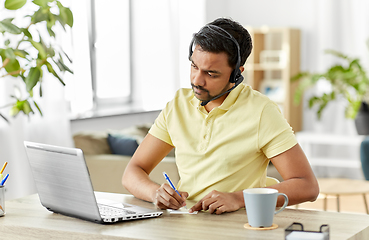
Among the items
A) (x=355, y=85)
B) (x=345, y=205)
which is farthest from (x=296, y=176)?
(x=355, y=85)

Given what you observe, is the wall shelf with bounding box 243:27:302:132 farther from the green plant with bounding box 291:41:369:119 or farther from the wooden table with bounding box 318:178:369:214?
the wooden table with bounding box 318:178:369:214

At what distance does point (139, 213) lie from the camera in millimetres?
1400

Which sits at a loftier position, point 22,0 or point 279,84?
point 22,0

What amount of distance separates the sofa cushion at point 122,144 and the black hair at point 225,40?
201 cm

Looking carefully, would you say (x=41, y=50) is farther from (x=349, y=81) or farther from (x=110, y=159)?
(x=349, y=81)

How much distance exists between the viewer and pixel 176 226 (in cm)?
130

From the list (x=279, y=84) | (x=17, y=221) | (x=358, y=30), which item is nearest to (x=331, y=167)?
(x=279, y=84)

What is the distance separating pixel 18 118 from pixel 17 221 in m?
2.13

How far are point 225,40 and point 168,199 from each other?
1.61 ft

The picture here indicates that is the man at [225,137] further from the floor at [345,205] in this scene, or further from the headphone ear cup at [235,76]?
the floor at [345,205]

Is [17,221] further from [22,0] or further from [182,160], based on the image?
[22,0]

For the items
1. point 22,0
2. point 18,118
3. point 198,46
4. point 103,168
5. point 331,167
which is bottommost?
point 331,167

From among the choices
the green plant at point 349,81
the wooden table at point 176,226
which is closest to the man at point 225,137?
the wooden table at point 176,226

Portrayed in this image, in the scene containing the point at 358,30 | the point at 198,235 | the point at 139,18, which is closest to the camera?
the point at 198,235
